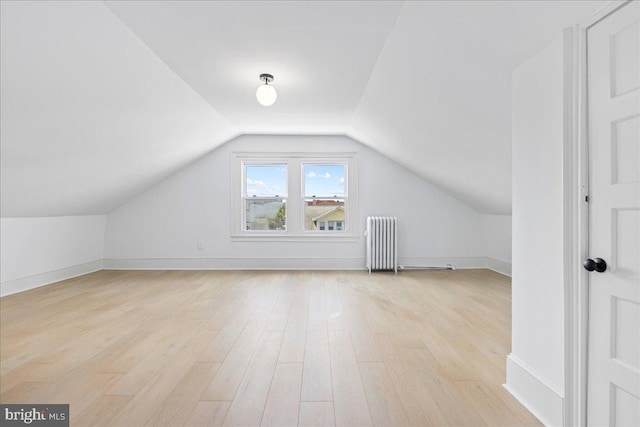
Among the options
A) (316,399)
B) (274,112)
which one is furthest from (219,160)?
(316,399)

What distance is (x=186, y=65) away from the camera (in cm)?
297

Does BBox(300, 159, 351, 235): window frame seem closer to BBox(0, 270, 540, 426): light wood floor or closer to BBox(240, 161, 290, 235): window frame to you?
BBox(240, 161, 290, 235): window frame

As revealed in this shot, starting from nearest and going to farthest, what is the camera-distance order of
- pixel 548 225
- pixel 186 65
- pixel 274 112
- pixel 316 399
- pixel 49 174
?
pixel 548 225 < pixel 316 399 < pixel 186 65 < pixel 49 174 < pixel 274 112

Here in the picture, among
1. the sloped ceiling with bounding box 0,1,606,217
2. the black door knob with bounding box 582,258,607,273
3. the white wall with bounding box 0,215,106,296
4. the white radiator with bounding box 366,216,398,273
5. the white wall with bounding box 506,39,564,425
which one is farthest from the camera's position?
the white radiator with bounding box 366,216,398,273

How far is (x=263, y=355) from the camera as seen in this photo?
239 cm

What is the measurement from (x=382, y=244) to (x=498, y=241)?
1.84m

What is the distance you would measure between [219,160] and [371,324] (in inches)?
157

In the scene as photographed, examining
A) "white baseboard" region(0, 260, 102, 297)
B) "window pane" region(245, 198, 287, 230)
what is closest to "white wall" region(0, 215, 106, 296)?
"white baseboard" region(0, 260, 102, 297)

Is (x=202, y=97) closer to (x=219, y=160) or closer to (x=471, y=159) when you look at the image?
(x=219, y=160)

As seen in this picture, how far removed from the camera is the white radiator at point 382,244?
17.8ft

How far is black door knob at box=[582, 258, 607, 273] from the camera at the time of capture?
1342 mm

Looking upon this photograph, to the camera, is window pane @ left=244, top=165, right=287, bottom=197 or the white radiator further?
window pane @ left=244, top=165, right=287, bottom=197

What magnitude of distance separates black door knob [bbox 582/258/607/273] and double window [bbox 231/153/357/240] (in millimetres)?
4358

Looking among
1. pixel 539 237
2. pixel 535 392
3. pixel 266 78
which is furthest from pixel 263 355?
pixel 266 78
